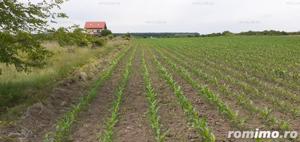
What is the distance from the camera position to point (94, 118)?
9609 mm

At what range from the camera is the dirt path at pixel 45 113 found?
842cm

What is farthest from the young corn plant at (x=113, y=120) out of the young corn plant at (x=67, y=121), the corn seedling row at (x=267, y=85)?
the corn seedling row at (x=267, y=85)

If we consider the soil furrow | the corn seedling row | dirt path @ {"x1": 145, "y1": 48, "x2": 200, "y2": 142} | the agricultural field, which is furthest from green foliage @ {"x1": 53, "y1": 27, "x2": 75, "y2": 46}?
the corn seedling row

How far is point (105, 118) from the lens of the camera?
31.2 feet

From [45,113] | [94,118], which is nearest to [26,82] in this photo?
[45,113]

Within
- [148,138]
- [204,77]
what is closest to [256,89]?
[204,77]

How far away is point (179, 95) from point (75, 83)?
15.6 ft

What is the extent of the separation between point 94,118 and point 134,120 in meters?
1.01

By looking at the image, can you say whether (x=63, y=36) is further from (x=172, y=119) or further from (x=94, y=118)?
(x=172, y=119)

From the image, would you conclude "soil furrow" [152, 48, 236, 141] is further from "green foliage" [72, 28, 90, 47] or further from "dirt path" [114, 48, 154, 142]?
"green foliage" [72, 28, 90, 47]

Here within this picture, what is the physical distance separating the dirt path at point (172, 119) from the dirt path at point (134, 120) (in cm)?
34

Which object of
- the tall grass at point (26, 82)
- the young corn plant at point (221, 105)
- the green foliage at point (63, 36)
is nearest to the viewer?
the young corn plant at point (221, 105)

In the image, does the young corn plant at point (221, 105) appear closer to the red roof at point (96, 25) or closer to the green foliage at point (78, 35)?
the green foliage at point (78, 35)

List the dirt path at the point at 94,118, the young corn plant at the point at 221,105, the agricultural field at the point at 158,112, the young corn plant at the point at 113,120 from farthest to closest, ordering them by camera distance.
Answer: the young corn plant at the point at 221,105 < the dirt path at the point at 94,118 < the agricultural field at the point at 158,112 < the young corn plant at the point at 113,120
